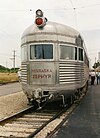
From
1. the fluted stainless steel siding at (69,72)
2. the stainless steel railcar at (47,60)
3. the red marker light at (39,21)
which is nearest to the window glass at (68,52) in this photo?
the stainless steel railcar at (47,60)

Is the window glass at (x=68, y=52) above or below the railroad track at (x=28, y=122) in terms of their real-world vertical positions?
above

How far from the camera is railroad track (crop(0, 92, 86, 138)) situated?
8.38m

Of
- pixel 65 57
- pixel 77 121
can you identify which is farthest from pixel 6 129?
pixel 65 57

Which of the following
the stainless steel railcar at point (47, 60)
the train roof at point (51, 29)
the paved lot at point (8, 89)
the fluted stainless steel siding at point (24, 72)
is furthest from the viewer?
the paved lot at point (8, 89)

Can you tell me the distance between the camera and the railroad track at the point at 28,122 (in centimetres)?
838

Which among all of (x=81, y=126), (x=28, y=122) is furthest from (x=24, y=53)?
(x=81, y=126)

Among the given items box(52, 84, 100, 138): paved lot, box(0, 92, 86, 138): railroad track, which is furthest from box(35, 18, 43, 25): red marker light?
box(52, 84, 100, 138): paved lot

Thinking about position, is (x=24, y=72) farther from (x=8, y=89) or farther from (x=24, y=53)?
(x=8, y=89)

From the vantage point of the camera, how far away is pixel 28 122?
10070 millimetres

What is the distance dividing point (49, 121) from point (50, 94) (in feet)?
5.38

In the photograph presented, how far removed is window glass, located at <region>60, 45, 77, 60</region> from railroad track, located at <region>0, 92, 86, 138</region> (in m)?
1.99

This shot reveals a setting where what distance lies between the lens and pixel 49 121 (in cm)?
1006

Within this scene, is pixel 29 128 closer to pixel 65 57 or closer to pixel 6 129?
pixel 6 129

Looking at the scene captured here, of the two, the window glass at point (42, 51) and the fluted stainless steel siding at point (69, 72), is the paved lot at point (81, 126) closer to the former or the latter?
the fluted stainless steel siding at point (69, 72)
